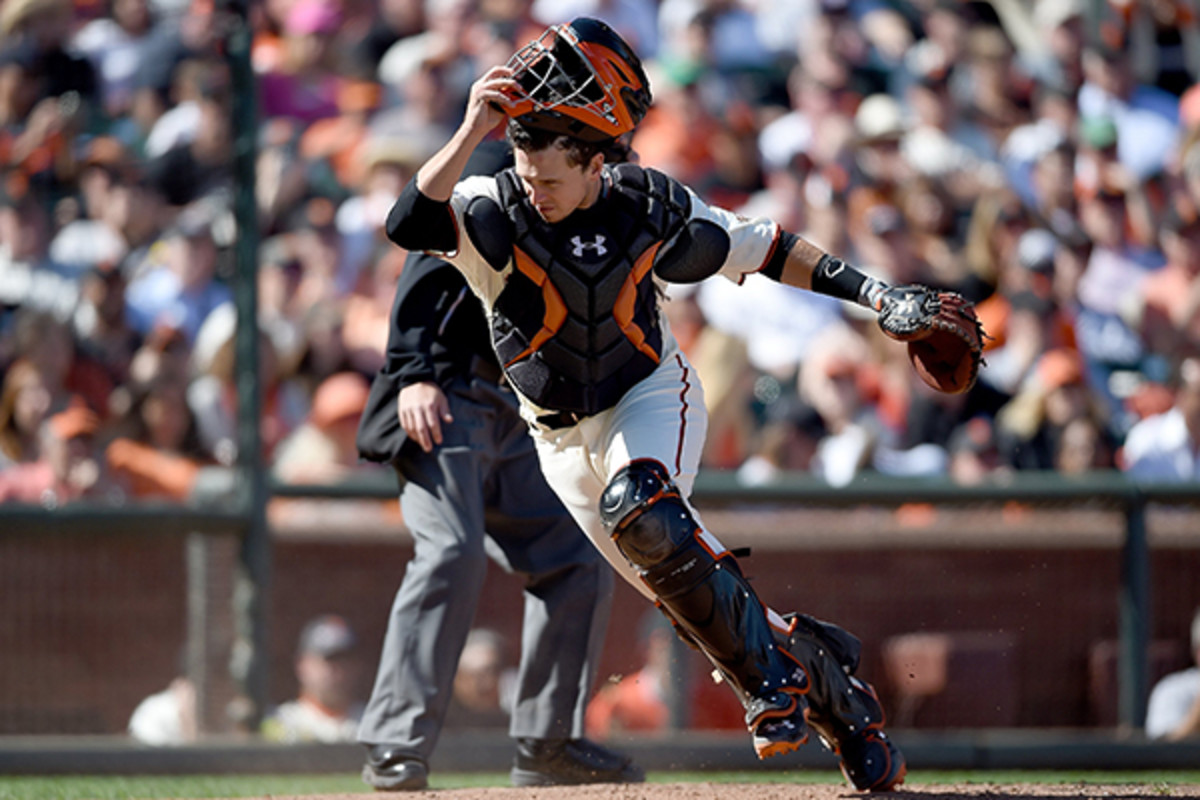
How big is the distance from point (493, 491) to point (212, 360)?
2.41 metres

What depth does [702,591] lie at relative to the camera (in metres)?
3.52

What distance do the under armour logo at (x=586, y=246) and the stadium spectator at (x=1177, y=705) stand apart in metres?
3.40

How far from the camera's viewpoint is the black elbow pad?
3803 millimetres

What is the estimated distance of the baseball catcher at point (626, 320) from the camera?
3.52 meters

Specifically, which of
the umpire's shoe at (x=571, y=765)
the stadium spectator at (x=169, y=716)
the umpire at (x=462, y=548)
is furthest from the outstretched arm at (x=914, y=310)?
the stadium spectator at (x=169, y=716)

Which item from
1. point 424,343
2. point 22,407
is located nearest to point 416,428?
point 424,343

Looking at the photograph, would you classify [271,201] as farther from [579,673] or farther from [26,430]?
[579,673]

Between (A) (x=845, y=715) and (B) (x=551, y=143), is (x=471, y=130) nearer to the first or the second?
(B) (x=551, y=143)

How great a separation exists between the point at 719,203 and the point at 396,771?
15.8 feet

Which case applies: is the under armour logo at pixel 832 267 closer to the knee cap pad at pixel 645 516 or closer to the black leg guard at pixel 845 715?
the knee cap pad at pixel 645 516

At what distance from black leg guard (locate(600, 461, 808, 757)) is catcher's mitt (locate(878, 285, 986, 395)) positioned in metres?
0.65

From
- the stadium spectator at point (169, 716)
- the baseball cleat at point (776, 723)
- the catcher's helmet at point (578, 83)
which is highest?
the catcher's helmet at point (578, 83)

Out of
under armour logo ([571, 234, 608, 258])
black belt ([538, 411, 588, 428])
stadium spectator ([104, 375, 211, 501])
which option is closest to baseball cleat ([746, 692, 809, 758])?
black belt ([538, 411, 588, 428])

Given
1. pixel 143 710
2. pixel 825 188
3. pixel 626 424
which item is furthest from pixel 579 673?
pixel 825 188
